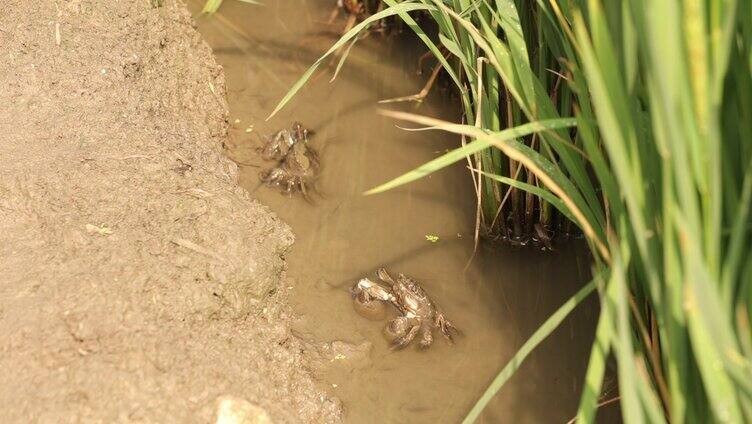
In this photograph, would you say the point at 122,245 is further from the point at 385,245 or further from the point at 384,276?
the point at 385,245

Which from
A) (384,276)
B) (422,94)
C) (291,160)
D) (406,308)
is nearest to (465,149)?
(406,308)

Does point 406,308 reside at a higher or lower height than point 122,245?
higher

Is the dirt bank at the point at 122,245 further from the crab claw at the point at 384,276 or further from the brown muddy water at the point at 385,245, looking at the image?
the crab claw at the point at 384,276

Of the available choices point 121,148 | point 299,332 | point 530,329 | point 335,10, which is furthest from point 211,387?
point 335,10

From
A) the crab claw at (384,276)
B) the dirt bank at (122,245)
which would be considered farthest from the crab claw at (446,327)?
the dirt bank at (122,245)

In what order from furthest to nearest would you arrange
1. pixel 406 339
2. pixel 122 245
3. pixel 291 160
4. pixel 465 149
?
1. pixel 291 160
2. pixel 406 339
3. pixel 122 245
4. pixel 465 149

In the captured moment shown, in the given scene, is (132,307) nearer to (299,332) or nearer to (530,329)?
(299,332)
